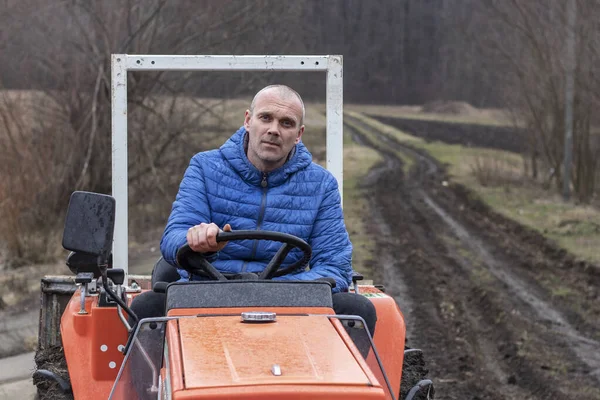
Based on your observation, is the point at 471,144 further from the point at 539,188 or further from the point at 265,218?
the point at 265,218

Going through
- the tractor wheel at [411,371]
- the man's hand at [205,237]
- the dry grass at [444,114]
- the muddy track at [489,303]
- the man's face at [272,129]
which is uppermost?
the dry grass at [444,114]

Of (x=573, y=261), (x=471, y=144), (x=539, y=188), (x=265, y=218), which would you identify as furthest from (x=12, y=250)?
(x=471, y=144)

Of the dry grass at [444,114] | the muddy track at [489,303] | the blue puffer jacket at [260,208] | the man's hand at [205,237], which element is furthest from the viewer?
the dry grass at [444,114]

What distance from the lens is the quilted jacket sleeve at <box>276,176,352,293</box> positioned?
4553 millimetres

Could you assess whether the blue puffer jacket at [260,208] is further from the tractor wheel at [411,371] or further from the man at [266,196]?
the tractor wheel at [411,371]

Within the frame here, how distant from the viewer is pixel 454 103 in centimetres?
3894

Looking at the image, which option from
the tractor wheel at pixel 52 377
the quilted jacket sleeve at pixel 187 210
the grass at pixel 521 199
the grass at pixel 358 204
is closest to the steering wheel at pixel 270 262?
the quilted jacket sleeve at pixel 187 210

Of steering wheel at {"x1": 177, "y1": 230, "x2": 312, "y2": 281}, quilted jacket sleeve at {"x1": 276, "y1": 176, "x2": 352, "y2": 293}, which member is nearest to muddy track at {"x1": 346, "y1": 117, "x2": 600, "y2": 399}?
quilted jacket sleeve at {"x1": 276, "y1": 176, "x2": 352, "y2": 293}

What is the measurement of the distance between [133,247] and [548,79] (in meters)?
12.2

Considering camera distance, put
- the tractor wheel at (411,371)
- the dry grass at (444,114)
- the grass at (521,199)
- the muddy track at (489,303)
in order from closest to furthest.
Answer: the tractor wheel at (411,371)
the muddy track at (489,303)
the grass at (521,199)
the dry grass at (444,114)

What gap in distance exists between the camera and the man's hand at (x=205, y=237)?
3.94 metres

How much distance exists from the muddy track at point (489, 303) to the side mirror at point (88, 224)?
413 cm

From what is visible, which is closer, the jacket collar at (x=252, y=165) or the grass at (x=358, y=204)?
the jacket collar at (x=252, y=165)

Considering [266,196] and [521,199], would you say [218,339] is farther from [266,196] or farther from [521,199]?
[521,199]
